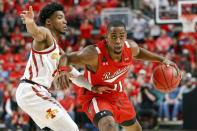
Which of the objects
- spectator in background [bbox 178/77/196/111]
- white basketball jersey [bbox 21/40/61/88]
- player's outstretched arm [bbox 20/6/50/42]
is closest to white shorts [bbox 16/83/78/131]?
white basketball jersey [bbox 21/40/61/88]

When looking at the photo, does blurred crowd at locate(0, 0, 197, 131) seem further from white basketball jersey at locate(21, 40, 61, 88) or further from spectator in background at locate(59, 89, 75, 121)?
white basketball jersey at locate(21, 40, 61, 88)

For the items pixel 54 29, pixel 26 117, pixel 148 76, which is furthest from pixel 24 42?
pixel 54 29

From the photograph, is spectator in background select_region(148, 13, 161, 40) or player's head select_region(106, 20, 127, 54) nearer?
player's head select_region(106, 20, 127, 54)

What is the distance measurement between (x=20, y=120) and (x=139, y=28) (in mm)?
5780

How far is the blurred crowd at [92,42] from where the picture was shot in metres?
9.98

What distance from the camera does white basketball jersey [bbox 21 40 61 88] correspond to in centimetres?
448

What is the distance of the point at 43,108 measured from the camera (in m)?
4.37

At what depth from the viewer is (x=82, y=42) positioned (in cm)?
1274

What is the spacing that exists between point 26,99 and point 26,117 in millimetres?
6008

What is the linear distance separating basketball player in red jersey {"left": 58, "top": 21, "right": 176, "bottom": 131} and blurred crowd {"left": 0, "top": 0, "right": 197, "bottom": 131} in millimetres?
2361

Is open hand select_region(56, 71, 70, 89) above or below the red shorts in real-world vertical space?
above

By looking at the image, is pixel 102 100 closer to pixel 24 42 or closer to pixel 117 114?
pixel 117 114

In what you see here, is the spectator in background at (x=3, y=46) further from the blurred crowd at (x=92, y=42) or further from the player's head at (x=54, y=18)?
the player's head at (x=54, y=18)

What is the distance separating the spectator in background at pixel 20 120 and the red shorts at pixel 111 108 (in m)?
5.43
